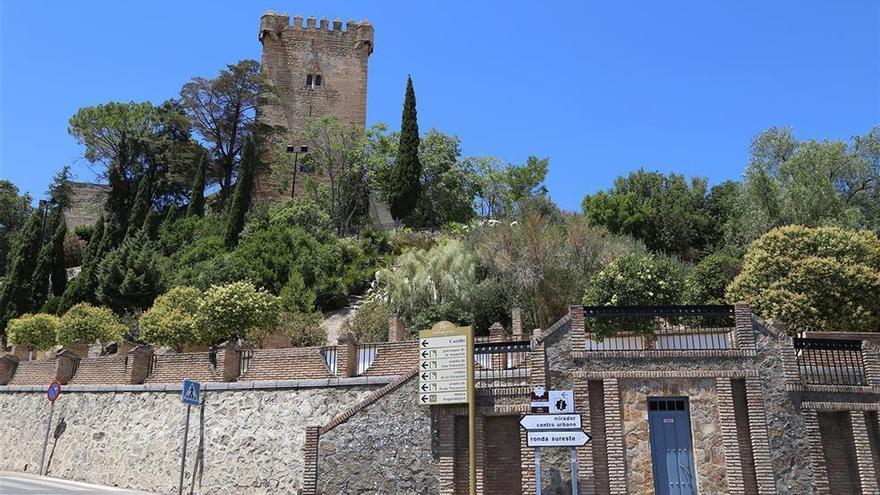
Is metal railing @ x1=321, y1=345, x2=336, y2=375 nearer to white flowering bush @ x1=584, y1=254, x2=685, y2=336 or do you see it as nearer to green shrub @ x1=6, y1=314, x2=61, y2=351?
white flowering bush @ x1=584, y1=254, x2=685, y2=336

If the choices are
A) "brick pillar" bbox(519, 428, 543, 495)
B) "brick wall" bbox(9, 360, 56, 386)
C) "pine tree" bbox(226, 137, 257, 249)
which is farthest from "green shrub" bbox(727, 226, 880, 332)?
"pine tree" bbox(226, 137, 257, 249)

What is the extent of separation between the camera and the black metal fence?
14312mm

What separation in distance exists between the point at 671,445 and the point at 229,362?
10.9m

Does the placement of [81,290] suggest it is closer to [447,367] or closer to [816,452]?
[447,367]

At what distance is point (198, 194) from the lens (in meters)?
43.6

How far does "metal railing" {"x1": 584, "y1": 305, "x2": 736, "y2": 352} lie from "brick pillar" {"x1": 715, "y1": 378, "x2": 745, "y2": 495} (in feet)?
2.92

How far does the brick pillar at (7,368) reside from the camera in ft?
77.1

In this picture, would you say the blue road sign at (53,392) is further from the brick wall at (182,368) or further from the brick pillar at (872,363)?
the brick pillar at (872,363)

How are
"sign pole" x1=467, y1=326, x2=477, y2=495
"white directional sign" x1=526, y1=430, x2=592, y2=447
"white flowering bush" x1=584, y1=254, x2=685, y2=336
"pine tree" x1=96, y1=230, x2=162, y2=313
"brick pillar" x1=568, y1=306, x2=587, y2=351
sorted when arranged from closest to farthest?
"white directional sign" x1=526, y1=430, x2=592, y2=447 → "sign pole" x1=467, y1=326, x2=477, y2=495 → "brick pillar" x1=568, y1=306, x2=587, y2=351 → "white flowering bush" x1=584, y1=254, x2=685, y2=336 → "pine tree" x1=96, y1=230, x2=162, y2=313

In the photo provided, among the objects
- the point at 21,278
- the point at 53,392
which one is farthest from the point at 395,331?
the point at 21,278

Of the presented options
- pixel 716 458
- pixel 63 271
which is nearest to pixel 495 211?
pixel 63 271

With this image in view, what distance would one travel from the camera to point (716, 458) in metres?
13.6

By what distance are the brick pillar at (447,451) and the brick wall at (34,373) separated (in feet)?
45.5

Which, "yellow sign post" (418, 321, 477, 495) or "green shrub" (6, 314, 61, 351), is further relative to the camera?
"green shrub" (6, 314, 61, 351)
